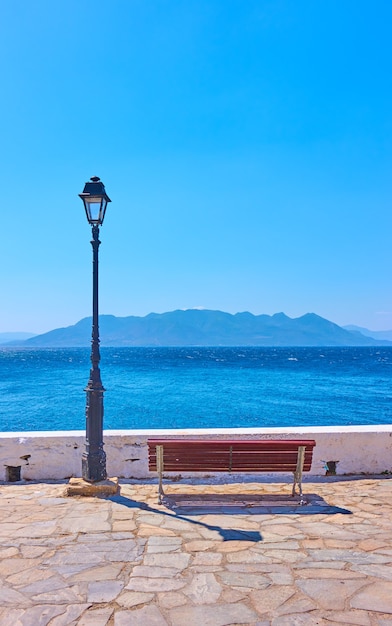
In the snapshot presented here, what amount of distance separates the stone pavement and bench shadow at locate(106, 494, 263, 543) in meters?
0.01

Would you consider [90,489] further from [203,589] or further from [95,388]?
[203,589]

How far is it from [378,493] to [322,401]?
39526 mm

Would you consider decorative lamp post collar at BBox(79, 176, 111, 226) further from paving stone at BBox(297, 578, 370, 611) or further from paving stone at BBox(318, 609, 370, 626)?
paving stone at BBox(318, 609, 370, 626)

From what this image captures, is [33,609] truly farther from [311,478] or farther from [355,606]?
[311,478]

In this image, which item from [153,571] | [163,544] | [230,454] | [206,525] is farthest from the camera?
[230,454]

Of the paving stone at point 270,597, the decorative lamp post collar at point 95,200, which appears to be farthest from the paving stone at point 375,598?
the decorative lamp post collar at point 95,200

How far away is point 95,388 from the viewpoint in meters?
6.59

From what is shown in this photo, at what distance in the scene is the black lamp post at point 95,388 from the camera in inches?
249

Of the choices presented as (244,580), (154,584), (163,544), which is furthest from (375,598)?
(163,544)

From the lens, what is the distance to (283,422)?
34.5 meters

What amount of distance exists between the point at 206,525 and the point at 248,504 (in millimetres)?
913

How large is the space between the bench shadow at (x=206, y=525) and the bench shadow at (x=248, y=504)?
0.16m

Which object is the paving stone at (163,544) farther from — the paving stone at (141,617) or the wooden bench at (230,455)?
the wooden bench at (230,455)

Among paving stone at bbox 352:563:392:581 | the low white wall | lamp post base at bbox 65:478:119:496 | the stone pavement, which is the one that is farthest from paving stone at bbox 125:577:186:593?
the low white wall
